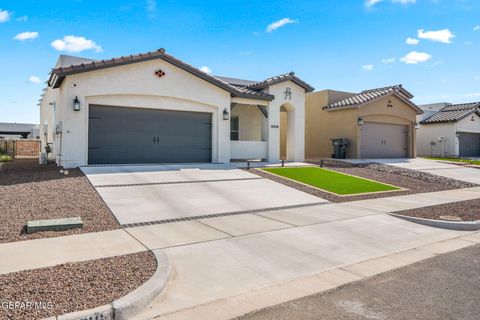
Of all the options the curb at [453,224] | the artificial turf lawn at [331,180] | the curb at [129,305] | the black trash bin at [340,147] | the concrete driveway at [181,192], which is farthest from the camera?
the black trash bin at [340,147]

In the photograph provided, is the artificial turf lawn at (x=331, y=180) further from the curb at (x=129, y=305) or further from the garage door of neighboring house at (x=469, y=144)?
the garage door of neighboring house at (x=469, y=144)

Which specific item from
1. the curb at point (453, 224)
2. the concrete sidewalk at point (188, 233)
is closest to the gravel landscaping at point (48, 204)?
the concrete sidewalk at point (188, 233)

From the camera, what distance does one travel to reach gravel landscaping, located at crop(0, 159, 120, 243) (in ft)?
22.8

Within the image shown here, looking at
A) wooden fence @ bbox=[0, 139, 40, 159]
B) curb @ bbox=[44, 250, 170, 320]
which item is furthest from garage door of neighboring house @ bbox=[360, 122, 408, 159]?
wooden fence @ bbox=[0, 139, 40, 159]

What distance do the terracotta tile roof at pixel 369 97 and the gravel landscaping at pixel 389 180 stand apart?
460cm

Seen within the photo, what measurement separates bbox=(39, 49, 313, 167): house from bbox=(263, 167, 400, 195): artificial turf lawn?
3.37 meters

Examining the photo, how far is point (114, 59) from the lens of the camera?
14422 millimetres

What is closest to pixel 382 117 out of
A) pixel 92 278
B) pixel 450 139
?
pixel 450 139

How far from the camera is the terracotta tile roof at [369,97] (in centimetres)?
2298

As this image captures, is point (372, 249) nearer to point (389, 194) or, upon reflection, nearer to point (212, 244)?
point (212, 244)

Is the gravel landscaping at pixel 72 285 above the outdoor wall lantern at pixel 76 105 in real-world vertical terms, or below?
below

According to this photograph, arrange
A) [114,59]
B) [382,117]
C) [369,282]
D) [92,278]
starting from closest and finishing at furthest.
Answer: [92,278]
[369,282]
[114,59]
[382,117]

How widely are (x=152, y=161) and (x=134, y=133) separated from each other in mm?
1456

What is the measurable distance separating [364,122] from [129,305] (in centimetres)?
2207
